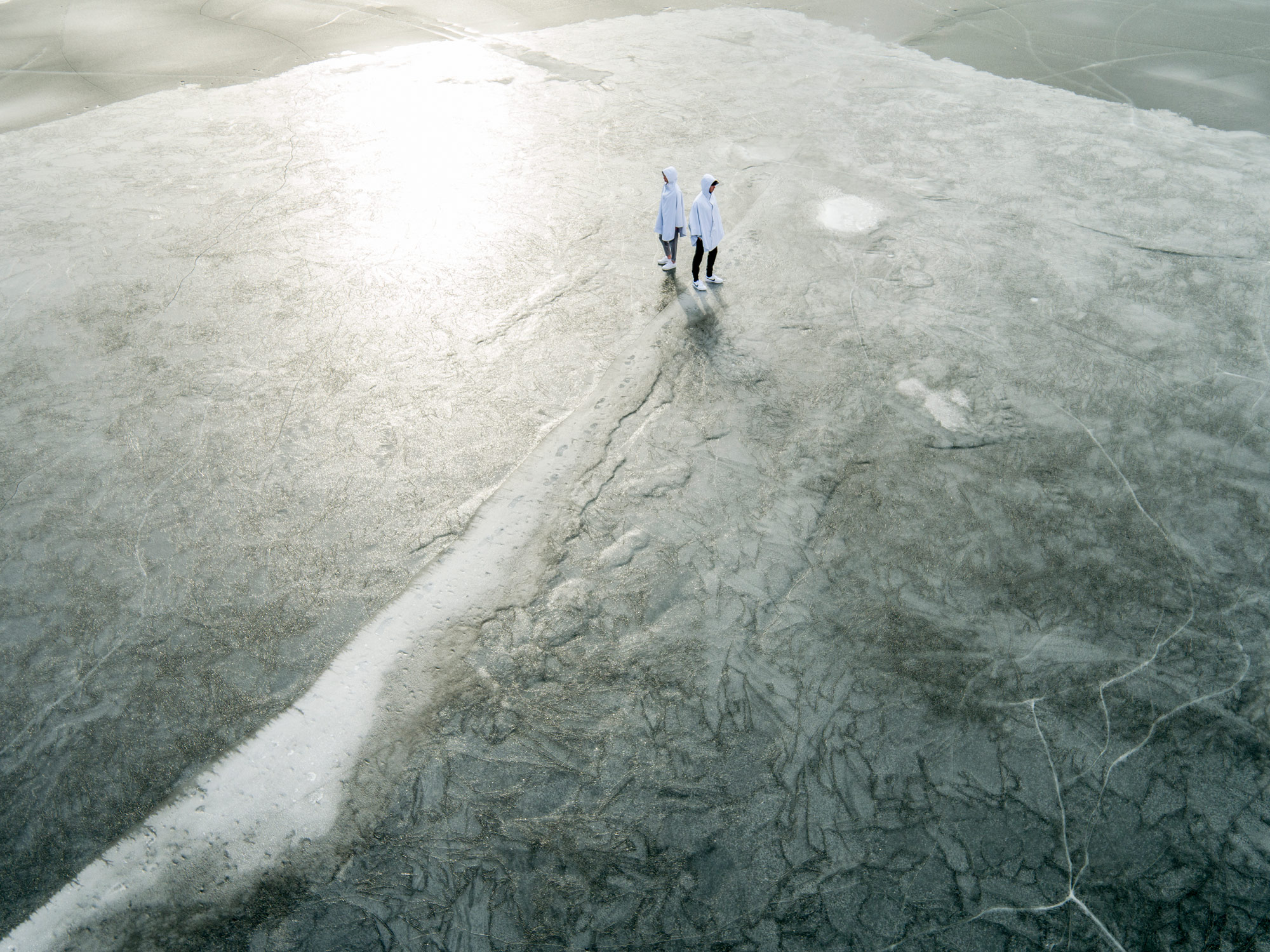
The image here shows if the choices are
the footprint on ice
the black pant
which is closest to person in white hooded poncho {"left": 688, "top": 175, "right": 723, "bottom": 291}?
the black pant

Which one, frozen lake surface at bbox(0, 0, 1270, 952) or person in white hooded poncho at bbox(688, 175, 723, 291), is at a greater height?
person in white hooded poncho at bbox(688, 175, 723, 291)

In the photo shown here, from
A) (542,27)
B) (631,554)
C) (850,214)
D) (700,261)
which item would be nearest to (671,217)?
(700,261)

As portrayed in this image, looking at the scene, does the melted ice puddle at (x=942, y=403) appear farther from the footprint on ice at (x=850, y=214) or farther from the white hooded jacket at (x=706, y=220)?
the footprint on ice at (x=850, y=214)

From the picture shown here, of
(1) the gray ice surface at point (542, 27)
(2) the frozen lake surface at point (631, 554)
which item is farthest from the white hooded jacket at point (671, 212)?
(1) the gray ice surface at point (542, 27)

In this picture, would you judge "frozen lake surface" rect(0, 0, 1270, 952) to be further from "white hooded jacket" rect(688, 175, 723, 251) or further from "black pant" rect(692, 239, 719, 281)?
"white hooded jacket" rect(688, 175, 723, 251)

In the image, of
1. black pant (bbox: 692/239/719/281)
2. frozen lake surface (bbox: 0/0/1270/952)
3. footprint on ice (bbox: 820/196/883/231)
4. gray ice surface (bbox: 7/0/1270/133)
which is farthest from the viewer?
gray ice surface (bbox: 7/0/1270/133)

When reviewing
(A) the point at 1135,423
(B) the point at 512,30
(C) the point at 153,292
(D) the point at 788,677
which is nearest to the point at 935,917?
(D) the point at 788,677

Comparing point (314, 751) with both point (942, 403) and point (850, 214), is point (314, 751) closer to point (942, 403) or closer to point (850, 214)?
point (942, 403)

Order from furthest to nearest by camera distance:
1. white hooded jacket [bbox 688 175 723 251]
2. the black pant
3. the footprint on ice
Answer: the footprint on ice, the black pant, white hooded jacket [bbox 688 175 723 251]
